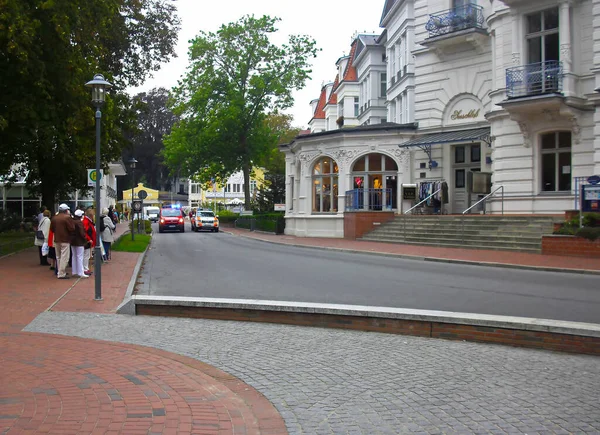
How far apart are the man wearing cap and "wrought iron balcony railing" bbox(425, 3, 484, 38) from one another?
21.8m

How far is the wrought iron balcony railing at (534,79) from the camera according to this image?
77.3ft

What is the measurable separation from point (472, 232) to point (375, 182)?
29.3 feet

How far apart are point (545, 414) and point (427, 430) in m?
A: 1.16

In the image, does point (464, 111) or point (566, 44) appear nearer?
point (566, 44)

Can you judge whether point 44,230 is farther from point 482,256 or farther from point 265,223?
point 265,223

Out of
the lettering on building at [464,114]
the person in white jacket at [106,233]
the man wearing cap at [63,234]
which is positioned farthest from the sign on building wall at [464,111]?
the man wearing cap at [63,234]

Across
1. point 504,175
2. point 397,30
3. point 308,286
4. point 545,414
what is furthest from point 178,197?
point 545,414

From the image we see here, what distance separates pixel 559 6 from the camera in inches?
934

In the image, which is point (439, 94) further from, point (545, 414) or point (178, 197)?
point (178, 197)

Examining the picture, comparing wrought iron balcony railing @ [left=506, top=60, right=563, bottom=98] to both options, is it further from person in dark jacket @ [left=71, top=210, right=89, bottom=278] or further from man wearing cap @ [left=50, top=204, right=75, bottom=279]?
man wearing cap @ [left=50, top=204, right=75, bottom=279]

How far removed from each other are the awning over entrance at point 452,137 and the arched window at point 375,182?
5.03 ft

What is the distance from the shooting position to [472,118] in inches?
1194

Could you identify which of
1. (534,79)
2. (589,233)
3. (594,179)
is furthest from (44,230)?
(534,79)

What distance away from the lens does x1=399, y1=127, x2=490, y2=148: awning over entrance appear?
2820 centimetres
